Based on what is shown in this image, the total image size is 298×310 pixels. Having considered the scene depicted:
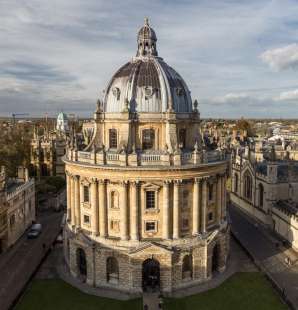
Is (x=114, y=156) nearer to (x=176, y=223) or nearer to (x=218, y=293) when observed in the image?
(x=176, y=223)

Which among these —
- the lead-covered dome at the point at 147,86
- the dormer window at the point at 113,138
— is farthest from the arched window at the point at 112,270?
the lead-covered dome at the point at 147,86

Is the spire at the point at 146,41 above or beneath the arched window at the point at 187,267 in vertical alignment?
above

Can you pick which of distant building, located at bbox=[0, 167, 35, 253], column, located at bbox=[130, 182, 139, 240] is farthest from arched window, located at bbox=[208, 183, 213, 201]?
distant building, located at bbox=[0, 167, 35, 253]

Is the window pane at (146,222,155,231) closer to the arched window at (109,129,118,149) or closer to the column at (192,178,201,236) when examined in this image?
the column at (192,178,201,236)

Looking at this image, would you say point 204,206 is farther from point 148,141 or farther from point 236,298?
point 236,298

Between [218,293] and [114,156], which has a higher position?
[114,156]

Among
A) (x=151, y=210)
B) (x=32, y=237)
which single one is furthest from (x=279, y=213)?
(x=32, y=237)

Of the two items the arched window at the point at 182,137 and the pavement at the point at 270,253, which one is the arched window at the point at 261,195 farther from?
the arched window at the point at 182,137

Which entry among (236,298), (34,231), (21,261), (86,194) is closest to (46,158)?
(34,231)
